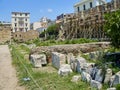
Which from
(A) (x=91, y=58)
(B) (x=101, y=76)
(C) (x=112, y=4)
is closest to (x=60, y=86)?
(B) (x=101, y=76)

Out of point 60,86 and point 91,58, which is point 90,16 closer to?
point 91,58

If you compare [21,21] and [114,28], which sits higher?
[21,21]

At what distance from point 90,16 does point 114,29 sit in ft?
96.9

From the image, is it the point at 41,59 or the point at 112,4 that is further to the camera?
the point at 112,4

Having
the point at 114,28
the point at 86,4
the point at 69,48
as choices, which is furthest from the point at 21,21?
the point at 114,28

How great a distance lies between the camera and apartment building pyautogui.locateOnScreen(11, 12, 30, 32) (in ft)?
401

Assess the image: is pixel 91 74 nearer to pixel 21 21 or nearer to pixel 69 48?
pixel 69 48

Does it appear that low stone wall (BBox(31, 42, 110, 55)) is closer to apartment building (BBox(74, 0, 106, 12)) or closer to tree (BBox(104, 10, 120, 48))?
tree (BBox(104, 10, 120, 48))

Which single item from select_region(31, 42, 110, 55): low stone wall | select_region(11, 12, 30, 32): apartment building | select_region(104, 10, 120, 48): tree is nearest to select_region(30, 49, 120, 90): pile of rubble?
select_region(104, 10, 120, 48): tree

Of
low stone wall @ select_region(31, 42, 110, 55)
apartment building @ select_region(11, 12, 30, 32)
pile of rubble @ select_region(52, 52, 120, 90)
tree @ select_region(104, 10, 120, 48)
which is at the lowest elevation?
pile of rubble @ select_region(52, 52, 120, 90)

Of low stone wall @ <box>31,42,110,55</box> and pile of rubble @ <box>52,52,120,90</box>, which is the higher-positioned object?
low stone wall @ <box>31,42,110,55</box>

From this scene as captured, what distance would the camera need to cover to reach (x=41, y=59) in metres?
17.7

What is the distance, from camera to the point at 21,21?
121938 mm

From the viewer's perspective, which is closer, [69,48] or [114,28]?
[114,28]
